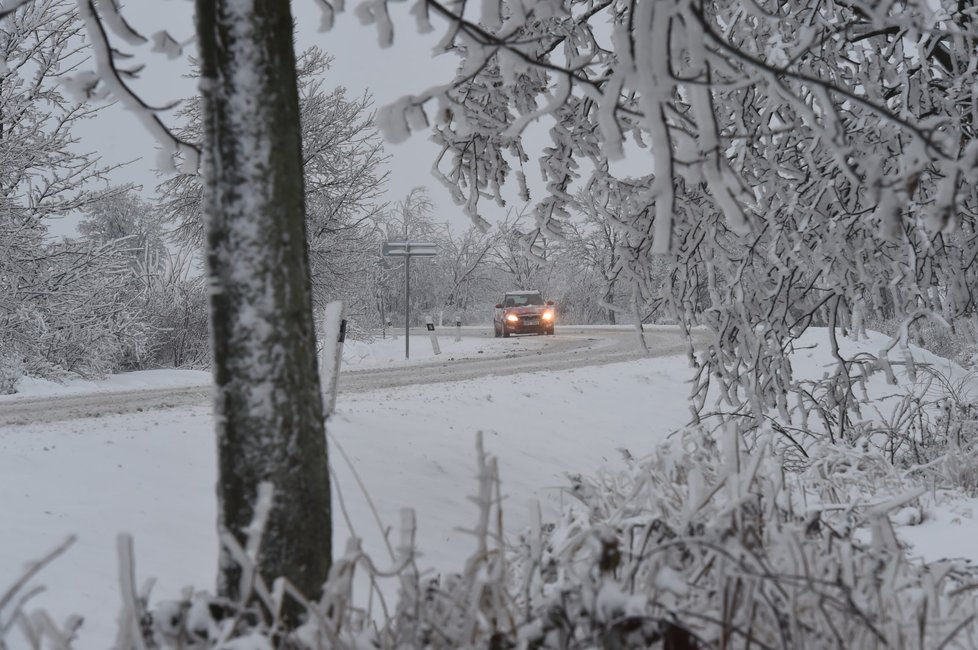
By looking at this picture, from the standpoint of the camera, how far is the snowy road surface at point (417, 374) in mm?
7677

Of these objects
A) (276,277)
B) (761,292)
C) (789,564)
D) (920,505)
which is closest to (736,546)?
(789,564)

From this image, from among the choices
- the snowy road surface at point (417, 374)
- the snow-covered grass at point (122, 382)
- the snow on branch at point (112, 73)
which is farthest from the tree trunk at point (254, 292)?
the snow-covered grass at point (122, 382)

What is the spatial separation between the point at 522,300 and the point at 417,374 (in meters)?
14.4

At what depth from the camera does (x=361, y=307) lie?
19297 mm

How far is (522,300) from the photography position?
26.4 meters

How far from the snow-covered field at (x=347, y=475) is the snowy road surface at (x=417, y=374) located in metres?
0.78

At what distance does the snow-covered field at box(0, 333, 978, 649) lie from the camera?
332cm

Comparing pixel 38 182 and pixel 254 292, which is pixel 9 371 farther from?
pixel 254 292

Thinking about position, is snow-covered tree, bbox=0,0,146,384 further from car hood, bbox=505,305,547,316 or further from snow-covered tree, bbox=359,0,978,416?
car hood, bbox=505,305,547,316

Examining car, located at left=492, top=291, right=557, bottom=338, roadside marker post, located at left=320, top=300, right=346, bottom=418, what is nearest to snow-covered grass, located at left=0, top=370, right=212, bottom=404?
roadside marker post, located at left=320, top=300, right=346, bottom=418

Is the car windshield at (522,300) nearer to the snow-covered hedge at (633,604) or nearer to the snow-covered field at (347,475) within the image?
the snow-covered field at (347,475)

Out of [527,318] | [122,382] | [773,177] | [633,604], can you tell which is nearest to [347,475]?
[773,177]

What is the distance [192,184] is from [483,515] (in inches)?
593

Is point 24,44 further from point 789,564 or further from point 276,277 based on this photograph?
point 789,564
